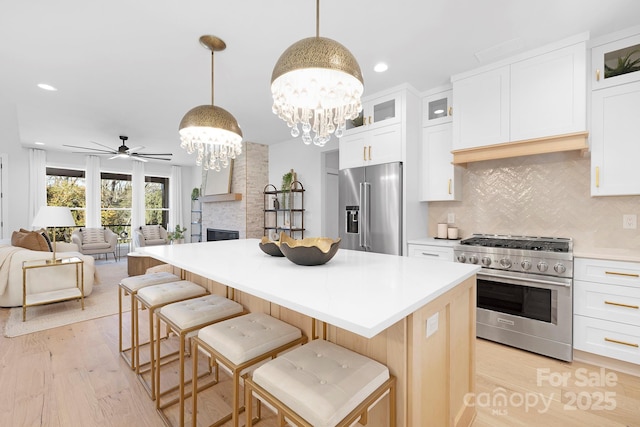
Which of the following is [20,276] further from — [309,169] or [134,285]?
[309,169]

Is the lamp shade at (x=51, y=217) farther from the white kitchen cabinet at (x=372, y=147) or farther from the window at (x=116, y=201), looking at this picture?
the window at (x=116, y=201)

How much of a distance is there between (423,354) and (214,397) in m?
1.48

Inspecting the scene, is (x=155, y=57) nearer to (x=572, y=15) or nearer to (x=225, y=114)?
(x=225, y=114)

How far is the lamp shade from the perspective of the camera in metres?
3.16

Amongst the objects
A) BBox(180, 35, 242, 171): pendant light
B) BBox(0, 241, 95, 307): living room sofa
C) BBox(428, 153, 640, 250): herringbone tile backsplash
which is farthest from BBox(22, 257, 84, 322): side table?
BBox(428, 153, 640, 250): herringbone tile backsplash

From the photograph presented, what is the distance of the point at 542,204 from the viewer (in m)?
2.84

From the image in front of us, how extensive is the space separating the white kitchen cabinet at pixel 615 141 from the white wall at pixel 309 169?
3.27 metres

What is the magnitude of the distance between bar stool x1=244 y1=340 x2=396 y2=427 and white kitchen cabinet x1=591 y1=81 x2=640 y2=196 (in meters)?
2.61

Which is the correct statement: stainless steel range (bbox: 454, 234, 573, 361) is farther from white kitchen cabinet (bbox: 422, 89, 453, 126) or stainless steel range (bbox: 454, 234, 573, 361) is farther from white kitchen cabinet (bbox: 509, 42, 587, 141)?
white kitchen cabinet (bbox: 422, 89, 453, 126)

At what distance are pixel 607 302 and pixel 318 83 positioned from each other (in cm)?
264

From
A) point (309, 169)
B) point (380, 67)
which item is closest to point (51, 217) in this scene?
point (309, 169)

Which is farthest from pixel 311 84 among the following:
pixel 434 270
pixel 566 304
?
pixel 566 304

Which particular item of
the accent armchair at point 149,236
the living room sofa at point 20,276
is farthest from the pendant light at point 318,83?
the accent armchair at point 149,236

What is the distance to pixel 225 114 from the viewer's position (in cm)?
214
